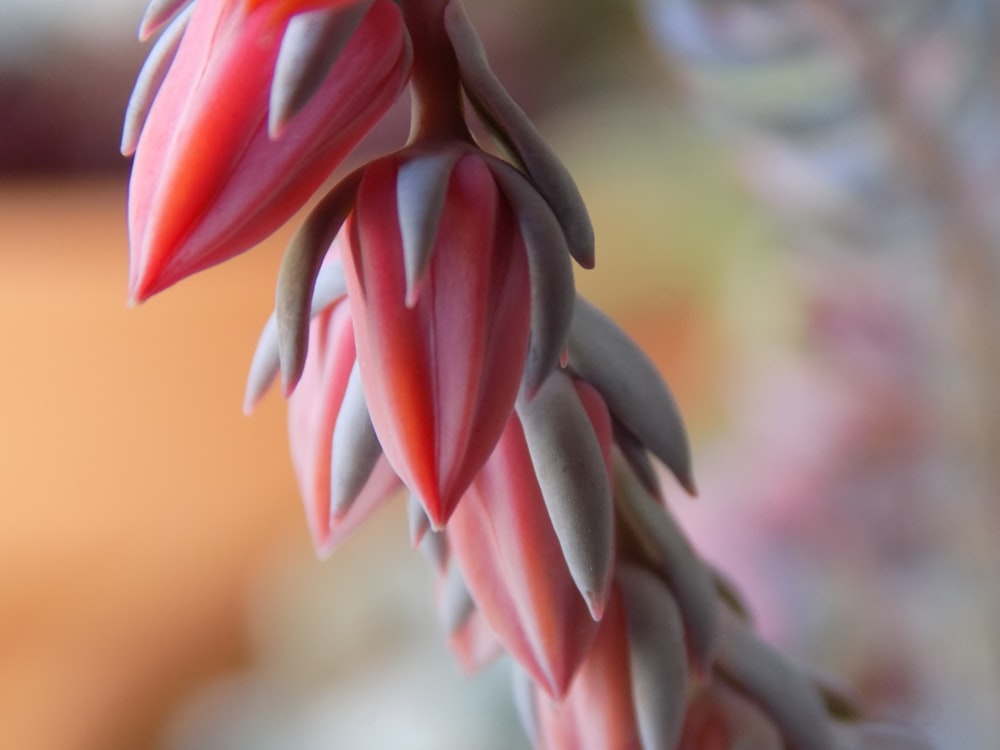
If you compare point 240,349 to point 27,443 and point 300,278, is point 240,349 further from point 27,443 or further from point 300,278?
point 300,278

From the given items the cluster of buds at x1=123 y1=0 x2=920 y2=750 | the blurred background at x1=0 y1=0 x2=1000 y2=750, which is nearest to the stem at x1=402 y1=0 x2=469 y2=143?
the cluster of buds at x1=123 y1=0 x2=920 y2=750

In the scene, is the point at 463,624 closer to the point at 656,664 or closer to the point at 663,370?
the point at 656,664

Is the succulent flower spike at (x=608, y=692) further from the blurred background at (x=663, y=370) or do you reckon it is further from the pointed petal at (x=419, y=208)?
the blurred background at (x=663, y=370)

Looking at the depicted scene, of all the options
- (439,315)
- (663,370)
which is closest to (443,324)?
(439,315)

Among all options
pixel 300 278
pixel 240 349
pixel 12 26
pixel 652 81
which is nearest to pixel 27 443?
pixel 240 349

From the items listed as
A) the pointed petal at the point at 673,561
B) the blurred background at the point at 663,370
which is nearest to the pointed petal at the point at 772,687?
the pointed petal at the point at 673,561

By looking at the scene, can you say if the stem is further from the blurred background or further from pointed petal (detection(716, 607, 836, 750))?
the blurred background
